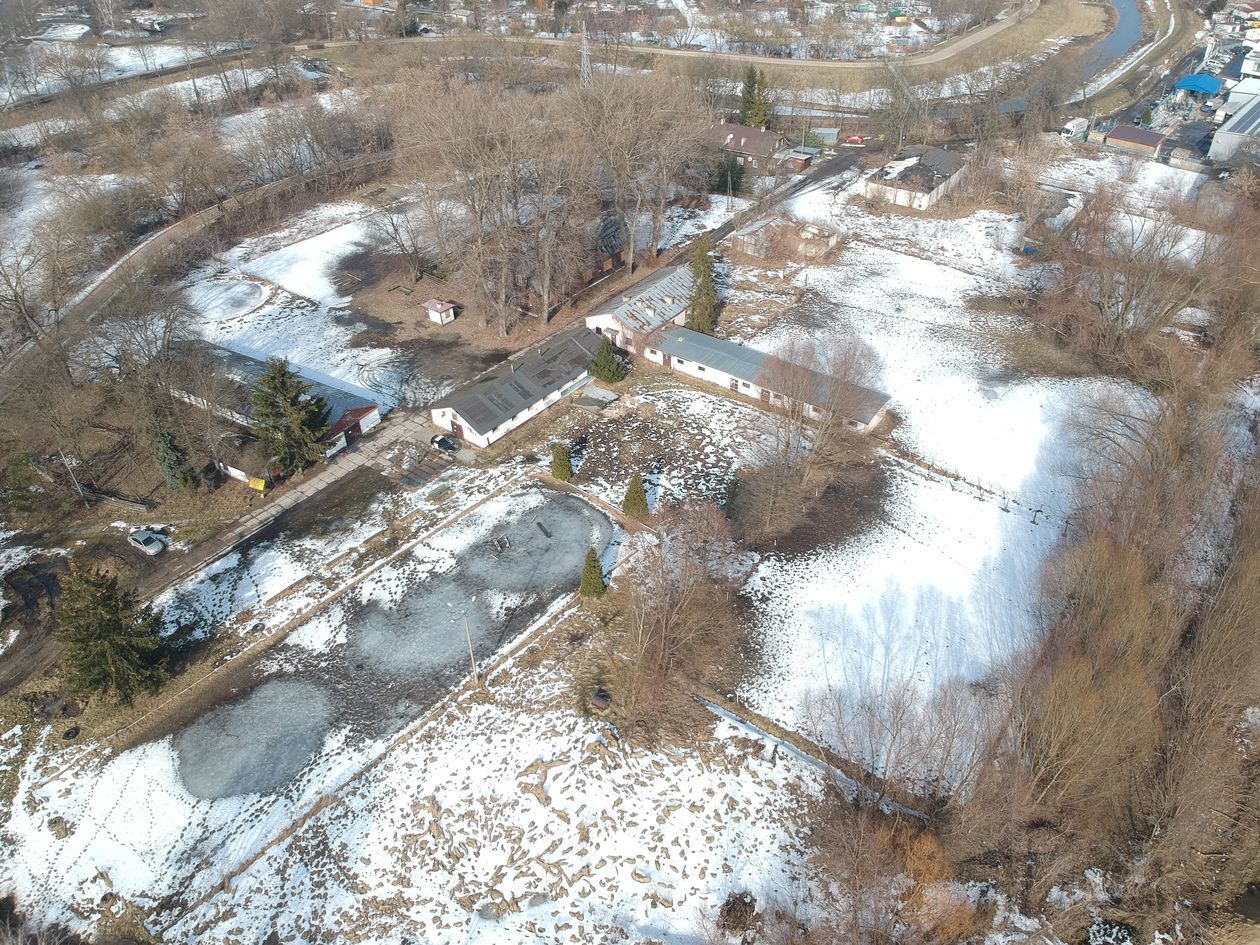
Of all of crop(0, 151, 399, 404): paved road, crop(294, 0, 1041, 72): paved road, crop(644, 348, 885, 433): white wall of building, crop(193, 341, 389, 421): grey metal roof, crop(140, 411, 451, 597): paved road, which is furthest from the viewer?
crop(294, 0, 1041, 72): paved road

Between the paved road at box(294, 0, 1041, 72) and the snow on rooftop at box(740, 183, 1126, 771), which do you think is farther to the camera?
the paved road at box(294, 0, 1041, 72)

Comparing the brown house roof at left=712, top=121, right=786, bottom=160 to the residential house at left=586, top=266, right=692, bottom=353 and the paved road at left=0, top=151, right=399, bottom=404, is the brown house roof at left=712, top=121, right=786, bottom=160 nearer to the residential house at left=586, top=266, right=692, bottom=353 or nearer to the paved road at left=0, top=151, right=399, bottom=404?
the residential house at left=586, top=266, right=692, bottom=353

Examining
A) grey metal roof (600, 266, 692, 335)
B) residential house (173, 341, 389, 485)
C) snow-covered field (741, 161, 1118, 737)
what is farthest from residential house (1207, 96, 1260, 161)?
residential house (173, 341, 389, 485)

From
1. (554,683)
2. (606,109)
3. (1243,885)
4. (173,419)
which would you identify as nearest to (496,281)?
(606,109)

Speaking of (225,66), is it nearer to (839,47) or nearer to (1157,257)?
(839,47)

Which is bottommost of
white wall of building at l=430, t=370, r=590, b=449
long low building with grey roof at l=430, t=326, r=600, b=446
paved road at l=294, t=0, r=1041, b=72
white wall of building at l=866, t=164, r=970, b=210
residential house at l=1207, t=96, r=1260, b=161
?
white wall of building at l=430, t=370, r=590, b=449

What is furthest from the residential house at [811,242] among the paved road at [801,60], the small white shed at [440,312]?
the paved road at [801,60]

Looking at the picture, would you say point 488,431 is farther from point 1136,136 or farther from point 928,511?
point 1136,136

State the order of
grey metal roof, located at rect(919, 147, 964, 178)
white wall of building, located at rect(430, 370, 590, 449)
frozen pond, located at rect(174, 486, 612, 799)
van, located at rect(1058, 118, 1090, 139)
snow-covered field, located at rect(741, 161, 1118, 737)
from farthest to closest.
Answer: van, located at rect(1058, 118, 1090, 139) < grey metal roof, located at rect(919, 147, 964, 178) < white wall of building, located at rect(430, 370, 590, 449) < snow-covered field, located at rect(741, 161, 1118, 737) < frozen pond, located at rect(174, 486, 612, 799)
